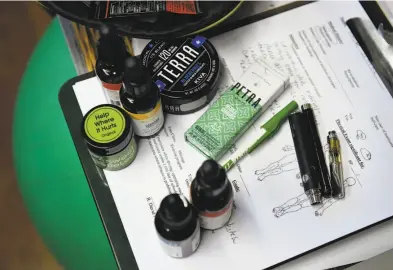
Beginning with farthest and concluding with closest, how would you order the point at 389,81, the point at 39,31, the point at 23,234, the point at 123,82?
the point at 39,31
the point at 23,234
the point at 389,81
the point at 123,82

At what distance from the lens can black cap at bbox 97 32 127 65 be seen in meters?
0.53

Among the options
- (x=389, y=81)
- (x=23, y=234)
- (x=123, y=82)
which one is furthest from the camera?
(x=23, y=234)

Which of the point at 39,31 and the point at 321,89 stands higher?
the point at 39,31

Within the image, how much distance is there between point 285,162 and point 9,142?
67 centimetres

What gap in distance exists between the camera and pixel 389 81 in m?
A: 0.63

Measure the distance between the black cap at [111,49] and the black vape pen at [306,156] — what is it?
207 mm

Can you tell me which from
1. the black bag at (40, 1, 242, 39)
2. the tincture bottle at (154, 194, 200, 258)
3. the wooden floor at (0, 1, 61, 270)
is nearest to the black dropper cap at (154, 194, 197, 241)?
the tincture bottle at (154, 194, 200, 258)

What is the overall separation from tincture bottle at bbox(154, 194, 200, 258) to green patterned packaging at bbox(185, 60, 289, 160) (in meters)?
0.11

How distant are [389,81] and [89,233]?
0.40 m

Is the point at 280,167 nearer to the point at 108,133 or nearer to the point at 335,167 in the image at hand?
the point at 335,167

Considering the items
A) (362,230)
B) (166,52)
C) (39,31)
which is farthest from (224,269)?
(39,31)

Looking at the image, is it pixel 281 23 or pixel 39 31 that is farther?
pixel 39 31

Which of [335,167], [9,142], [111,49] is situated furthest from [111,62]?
[9,142]

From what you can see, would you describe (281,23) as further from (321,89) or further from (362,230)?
(362,230)
